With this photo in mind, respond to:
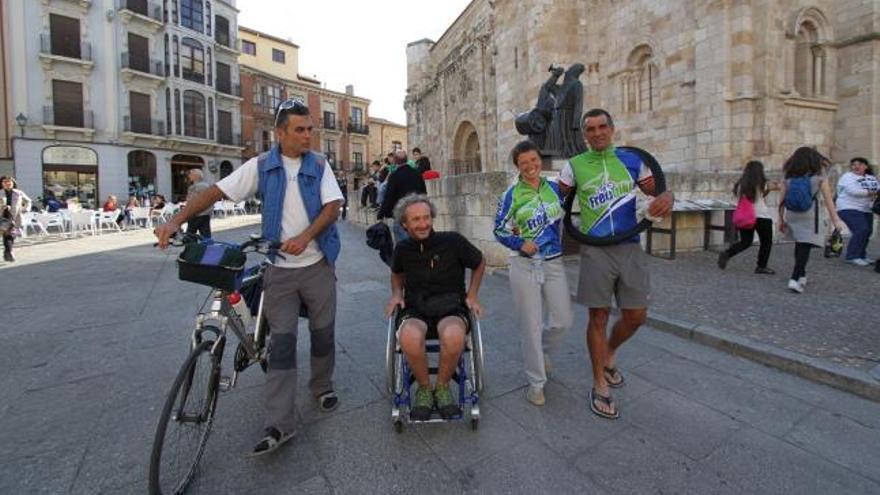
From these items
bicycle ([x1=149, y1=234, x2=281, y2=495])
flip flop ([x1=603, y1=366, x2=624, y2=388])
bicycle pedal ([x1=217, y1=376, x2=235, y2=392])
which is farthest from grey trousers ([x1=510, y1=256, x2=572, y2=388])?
bicycle pedal ([x1=217, y1=376, x2=235, y2=392])

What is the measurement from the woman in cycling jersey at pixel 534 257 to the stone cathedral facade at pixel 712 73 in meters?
6.16

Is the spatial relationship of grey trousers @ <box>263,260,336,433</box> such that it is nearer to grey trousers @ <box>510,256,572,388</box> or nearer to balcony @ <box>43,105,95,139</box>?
grey trousers @ <box>510,256,572,388</box>

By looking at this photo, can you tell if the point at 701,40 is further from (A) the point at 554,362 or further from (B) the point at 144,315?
(B) the point at 144,315

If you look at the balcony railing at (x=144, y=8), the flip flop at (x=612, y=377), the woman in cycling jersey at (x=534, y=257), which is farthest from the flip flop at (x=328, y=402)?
the balcony railing at (x=144, y=8)

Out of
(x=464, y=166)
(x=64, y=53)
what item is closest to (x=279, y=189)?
(x=464, y=166)

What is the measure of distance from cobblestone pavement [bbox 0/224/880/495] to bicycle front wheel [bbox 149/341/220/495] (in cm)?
12

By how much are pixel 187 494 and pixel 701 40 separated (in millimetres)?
12516

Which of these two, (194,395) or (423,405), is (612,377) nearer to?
(423,405)

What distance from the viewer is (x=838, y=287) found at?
529 cm

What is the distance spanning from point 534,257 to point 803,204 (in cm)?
453

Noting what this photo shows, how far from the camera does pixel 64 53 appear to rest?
2330 cm

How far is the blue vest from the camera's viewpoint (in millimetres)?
2371

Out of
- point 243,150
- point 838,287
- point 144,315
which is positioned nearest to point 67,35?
point 243,150

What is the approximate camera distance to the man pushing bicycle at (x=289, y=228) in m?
2.30
